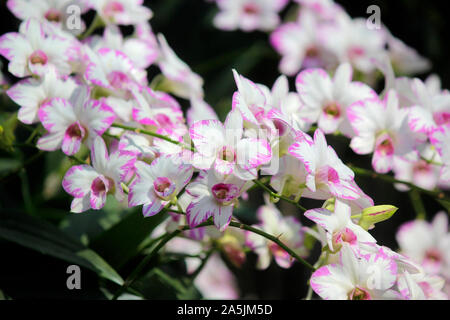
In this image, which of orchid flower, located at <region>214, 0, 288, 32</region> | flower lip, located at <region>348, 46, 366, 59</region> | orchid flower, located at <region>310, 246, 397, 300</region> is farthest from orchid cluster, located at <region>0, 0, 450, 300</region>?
orchid flower, located at <region>214, 0, 288, 32</region>

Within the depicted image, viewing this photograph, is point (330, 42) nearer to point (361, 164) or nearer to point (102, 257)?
point (361, 164)

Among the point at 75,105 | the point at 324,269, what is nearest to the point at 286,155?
the point at 324,269

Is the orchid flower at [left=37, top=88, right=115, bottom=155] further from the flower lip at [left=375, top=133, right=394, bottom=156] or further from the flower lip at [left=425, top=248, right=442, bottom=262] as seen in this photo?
the flower lip at [left=425, top=248, right=442, bottom=262]

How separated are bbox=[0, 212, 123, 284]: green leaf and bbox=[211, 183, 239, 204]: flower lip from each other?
156 mm

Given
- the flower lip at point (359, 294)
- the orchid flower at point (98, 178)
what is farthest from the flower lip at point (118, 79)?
the flower lip at point (359, 294)

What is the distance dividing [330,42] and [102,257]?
608 millimetres

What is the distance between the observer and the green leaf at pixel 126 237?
594 mm

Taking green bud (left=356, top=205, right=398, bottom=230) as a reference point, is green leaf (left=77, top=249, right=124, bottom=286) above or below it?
below

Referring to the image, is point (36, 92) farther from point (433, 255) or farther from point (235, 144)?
point (433, 255)

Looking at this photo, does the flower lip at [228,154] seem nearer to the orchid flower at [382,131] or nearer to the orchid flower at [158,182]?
the orchid flower at [158,182]

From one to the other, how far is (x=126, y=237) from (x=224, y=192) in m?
0.18

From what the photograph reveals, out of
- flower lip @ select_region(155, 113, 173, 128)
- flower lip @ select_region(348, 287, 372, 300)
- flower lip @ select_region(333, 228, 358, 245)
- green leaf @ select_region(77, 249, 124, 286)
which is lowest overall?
green leaf @ select_region(77, 249, 124, 286)

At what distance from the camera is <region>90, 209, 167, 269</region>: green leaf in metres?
0.59

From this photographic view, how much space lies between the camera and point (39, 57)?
0.60 meters
